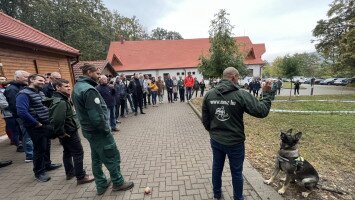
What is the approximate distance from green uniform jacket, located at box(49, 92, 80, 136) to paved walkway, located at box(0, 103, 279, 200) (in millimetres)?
1053

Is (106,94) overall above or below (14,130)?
above

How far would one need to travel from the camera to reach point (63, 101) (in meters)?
3.80

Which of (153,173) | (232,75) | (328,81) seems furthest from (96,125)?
(328,81)

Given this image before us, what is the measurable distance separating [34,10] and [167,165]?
30555mm

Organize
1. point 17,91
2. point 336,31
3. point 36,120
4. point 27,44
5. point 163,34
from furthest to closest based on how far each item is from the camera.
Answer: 1. point 163,34
2. point 336,31
3. point 27,44
4. point 17,91
5. point 36,120

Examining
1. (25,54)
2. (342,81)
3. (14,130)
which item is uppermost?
(25,54)

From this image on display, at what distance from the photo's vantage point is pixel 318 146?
246 inches

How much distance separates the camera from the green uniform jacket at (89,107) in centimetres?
326

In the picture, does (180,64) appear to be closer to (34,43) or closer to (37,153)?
(34,43)

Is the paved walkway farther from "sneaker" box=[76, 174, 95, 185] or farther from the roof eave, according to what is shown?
the roof eave

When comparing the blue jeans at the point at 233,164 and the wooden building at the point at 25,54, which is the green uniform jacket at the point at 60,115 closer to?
the blue jeans at the point at 233,164

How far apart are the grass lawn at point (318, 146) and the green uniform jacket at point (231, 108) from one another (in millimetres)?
1514

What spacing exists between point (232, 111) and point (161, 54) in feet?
119

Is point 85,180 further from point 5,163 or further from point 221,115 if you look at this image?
point 221,115
